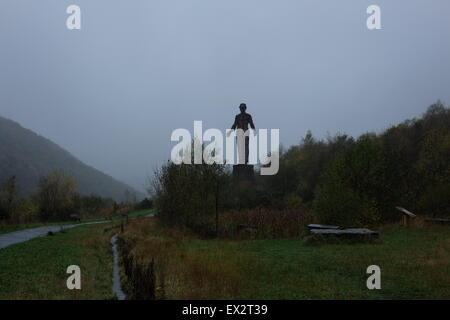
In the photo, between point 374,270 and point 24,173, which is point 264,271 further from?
point 24,173

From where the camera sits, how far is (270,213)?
71.6ft

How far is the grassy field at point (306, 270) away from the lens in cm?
804

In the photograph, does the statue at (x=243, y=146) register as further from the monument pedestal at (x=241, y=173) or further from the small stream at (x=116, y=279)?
the small stream at (x=116, y=279)

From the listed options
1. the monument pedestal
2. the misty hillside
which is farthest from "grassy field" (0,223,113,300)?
the misty hillside

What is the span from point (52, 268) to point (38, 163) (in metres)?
119

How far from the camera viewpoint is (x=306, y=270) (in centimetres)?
1031

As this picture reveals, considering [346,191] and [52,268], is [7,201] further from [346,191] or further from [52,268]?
[346,191]

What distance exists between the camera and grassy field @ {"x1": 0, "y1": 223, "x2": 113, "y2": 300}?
863 cm

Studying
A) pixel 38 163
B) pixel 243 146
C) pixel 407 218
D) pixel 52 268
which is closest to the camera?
pixel 52 268

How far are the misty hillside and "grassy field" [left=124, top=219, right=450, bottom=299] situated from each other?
95.0 metres

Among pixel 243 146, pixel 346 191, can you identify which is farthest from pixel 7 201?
pixel 346 191

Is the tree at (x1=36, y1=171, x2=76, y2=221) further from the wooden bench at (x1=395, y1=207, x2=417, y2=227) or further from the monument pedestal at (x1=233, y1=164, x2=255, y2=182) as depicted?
the wooden bench at (x1=395, y1=207, x2=417, y2=227)

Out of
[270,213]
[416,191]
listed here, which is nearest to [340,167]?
[270,213]

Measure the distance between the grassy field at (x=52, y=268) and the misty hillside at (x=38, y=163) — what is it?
89.6m
